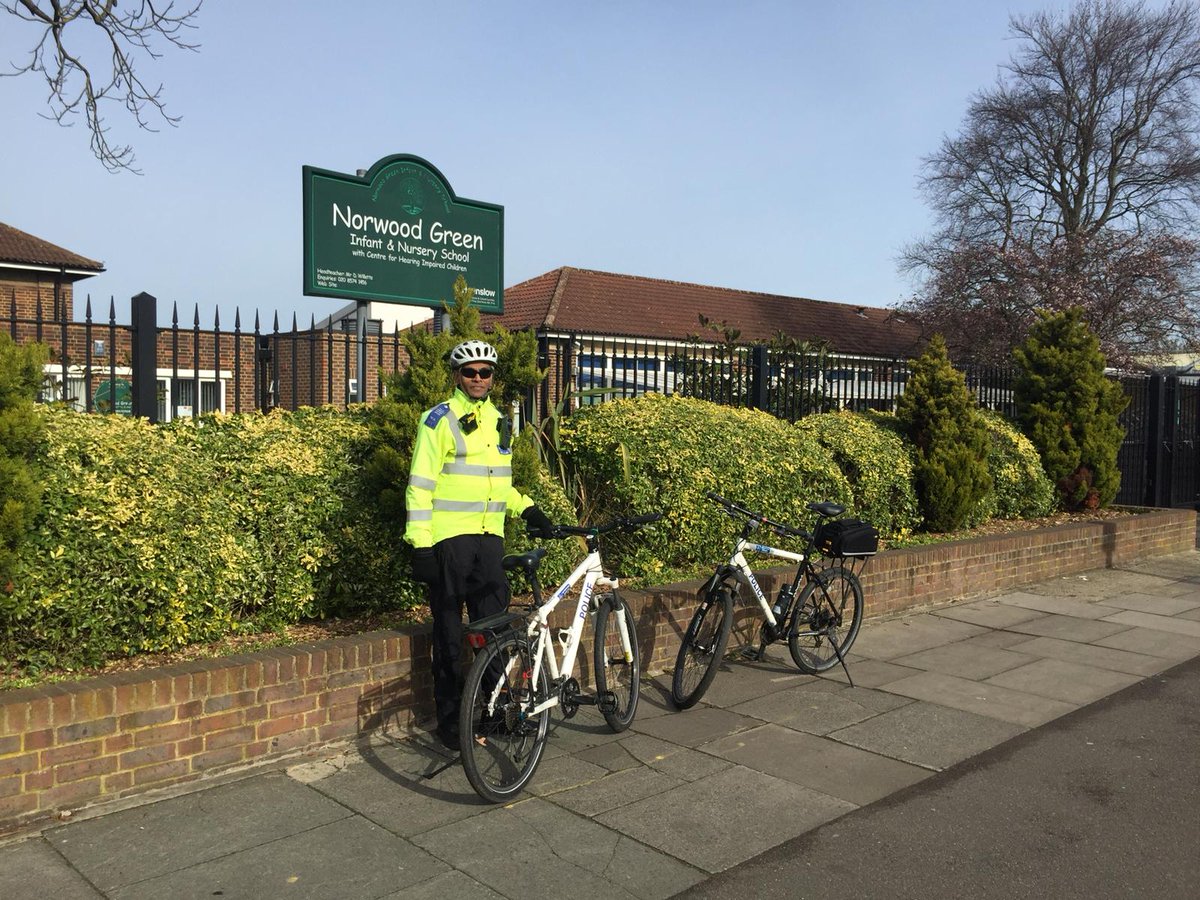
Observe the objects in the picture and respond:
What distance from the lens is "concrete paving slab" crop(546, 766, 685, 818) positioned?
4305mm

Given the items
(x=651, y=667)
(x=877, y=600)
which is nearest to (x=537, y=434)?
(x=651, y=667)

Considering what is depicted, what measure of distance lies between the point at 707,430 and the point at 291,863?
194 inches

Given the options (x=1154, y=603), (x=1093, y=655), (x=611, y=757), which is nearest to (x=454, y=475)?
(x=611, y=757)

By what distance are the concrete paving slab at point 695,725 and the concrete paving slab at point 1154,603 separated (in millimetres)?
5027

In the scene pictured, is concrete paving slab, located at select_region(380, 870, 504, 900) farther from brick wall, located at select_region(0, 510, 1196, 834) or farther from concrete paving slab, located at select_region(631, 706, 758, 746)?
concrete paving slab, located at select_region(631, 706, 758, 746)

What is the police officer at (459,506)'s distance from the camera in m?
4.60

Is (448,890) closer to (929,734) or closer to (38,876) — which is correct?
(38,876)

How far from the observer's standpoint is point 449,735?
475cm

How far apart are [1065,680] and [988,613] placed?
2.07 m

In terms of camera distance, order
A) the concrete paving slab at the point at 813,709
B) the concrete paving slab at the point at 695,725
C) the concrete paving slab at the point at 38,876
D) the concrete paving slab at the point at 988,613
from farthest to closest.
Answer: the concrete paving slab at the point at 988,613 → the concrete paving slab at the point at 813,709 → the concrete paving slab at the point at 695,725 → the concrete paving slab at the point at 38,876

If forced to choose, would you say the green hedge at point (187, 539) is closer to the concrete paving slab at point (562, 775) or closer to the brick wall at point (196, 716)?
the brick wall at point (196, 716)

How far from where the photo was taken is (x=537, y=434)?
24.4 feet

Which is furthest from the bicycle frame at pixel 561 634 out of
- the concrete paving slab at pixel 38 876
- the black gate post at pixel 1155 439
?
the black gate post at pixel 1155 439

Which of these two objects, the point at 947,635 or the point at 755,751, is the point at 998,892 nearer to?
A: the point at 755,751
